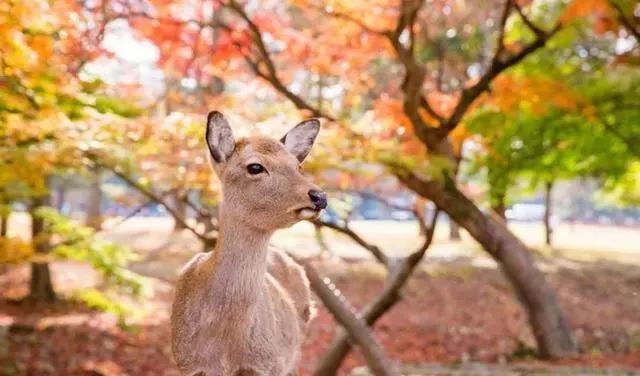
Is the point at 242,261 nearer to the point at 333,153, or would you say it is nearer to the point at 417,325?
the point at 333,153

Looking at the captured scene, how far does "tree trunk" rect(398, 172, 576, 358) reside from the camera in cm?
896

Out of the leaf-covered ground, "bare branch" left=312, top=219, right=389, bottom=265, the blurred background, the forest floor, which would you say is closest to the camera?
the blurred background

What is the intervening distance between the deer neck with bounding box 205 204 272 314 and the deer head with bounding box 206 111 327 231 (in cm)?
5

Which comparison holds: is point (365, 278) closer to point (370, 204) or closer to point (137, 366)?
point (137, 366)

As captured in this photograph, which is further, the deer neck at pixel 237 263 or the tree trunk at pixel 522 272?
the tree trunk at pixel 522 272

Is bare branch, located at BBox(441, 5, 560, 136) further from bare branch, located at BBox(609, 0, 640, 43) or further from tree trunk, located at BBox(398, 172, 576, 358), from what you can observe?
tree trunk, located at BBox(398, 172, 576, 358)

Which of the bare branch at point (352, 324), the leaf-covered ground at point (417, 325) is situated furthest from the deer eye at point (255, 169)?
→ the leaf-covered ground at point (417, 325)

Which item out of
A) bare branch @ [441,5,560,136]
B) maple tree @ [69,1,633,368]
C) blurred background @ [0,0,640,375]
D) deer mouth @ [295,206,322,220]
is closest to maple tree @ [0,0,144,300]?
blurred background @ [0,0,640,375]

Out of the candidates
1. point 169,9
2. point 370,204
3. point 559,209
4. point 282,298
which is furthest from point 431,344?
point 559,209

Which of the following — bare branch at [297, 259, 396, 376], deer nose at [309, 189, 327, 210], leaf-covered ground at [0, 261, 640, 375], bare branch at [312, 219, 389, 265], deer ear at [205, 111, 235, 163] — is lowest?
leaf-covered ground at [0, 261, 640, 375]

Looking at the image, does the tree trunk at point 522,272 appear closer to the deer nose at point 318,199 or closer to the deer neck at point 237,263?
the deer neck at point 237,263

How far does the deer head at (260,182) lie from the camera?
259 centimetres

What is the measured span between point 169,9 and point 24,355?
4.88 metres

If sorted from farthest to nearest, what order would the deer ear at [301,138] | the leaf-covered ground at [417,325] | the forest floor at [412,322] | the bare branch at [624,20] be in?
the leaf-covered ground at [417,325] → the forest floor at [412,322] → the bare branch at [624,20] → the deer ear at [301,138]
